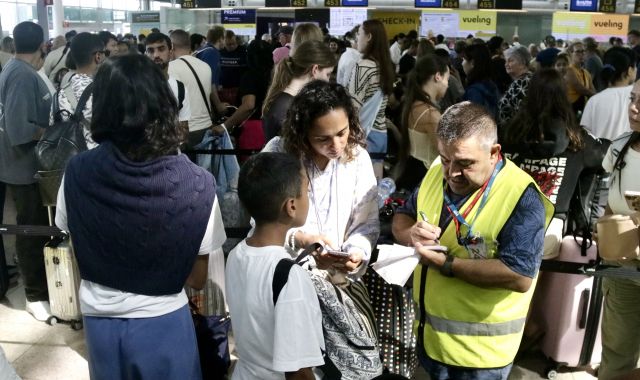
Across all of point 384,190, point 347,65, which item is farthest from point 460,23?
point 384,190

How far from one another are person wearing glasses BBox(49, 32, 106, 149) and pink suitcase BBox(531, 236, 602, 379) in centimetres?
295

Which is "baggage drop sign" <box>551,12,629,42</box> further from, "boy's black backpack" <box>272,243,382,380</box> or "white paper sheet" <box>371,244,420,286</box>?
"boy's black backpack" <box>272,243,382,380</box>

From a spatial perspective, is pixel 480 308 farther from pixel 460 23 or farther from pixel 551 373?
pixel 460 23

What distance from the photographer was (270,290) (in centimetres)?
187

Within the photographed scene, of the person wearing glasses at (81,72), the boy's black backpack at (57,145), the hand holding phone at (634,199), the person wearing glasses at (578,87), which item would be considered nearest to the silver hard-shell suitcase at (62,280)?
the boy's black backpack at (57,145)

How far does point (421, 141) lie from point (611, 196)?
1.94 metres

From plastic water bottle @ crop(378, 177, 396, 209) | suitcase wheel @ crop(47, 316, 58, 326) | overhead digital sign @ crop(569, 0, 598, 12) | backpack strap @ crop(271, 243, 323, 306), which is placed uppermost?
overhead digital sign @ crop(569, 0, 598, 12)

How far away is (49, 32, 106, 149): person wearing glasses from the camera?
4.11 metres

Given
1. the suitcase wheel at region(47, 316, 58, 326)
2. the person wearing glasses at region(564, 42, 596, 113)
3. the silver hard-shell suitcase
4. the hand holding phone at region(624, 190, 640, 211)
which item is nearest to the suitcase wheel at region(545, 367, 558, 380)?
the hand holding phone at region(624, 190, 640, 211)

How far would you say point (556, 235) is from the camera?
372cm

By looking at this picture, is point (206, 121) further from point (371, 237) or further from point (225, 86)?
point (371, 237)

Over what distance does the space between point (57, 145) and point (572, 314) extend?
3318 millimetres

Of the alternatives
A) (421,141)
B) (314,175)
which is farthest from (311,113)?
(421,141)

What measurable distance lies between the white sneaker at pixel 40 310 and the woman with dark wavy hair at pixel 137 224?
8.89 ft
